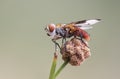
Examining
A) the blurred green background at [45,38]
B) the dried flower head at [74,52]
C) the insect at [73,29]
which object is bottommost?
the blurred green background at [45,38]

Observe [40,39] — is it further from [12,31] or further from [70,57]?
[70,57]

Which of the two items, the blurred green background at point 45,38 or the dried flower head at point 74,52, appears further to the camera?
the blurred green background at point 45,38

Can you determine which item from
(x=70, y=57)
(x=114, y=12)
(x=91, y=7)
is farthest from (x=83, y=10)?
(x=70, y=57)

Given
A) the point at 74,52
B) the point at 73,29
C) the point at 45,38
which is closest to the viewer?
the point at 74,52

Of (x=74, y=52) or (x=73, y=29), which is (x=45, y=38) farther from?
(x=74, y=52)

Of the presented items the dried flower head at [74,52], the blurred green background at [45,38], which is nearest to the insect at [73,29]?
the dried flower head at [74,52]

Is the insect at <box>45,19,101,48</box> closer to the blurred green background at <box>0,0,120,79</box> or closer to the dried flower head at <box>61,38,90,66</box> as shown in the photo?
the dried flower head at <box>61,38,90,66</box>

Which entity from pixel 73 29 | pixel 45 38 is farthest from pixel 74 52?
pixel 45 38

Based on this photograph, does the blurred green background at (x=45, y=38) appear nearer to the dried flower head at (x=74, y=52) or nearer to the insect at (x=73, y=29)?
the insect at (x=73, y=29)
